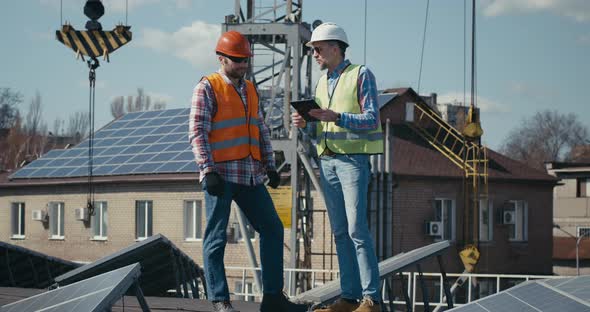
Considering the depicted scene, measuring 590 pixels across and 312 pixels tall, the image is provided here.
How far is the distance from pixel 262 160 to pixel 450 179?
34119mm

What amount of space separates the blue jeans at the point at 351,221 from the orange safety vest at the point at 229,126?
2.11 ft

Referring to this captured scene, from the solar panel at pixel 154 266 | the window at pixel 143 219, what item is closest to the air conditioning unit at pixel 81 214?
the window at pixel 143 219

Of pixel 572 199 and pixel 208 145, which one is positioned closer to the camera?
pixel 208 145

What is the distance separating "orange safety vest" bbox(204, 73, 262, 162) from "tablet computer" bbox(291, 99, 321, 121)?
0.35 meters

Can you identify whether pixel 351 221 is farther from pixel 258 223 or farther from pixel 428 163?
pixel 428 163

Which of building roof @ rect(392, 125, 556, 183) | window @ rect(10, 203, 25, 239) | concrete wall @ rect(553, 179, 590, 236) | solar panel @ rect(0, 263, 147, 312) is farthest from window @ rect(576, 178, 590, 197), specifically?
solar panel @ rect(0, 263, 147, 312)

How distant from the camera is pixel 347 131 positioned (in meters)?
8.09

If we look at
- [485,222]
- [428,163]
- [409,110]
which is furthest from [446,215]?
[409,110]

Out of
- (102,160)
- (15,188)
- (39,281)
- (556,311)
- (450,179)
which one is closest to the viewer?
(556,311)

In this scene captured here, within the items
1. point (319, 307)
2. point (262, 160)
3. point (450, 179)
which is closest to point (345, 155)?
point (262, 160)

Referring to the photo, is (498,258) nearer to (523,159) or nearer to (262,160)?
(262,160)

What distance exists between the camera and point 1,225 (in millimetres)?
51094

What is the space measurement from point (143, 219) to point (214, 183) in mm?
38182

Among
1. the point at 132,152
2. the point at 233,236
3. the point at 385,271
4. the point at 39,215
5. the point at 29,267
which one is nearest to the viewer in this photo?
the point at 385,271
